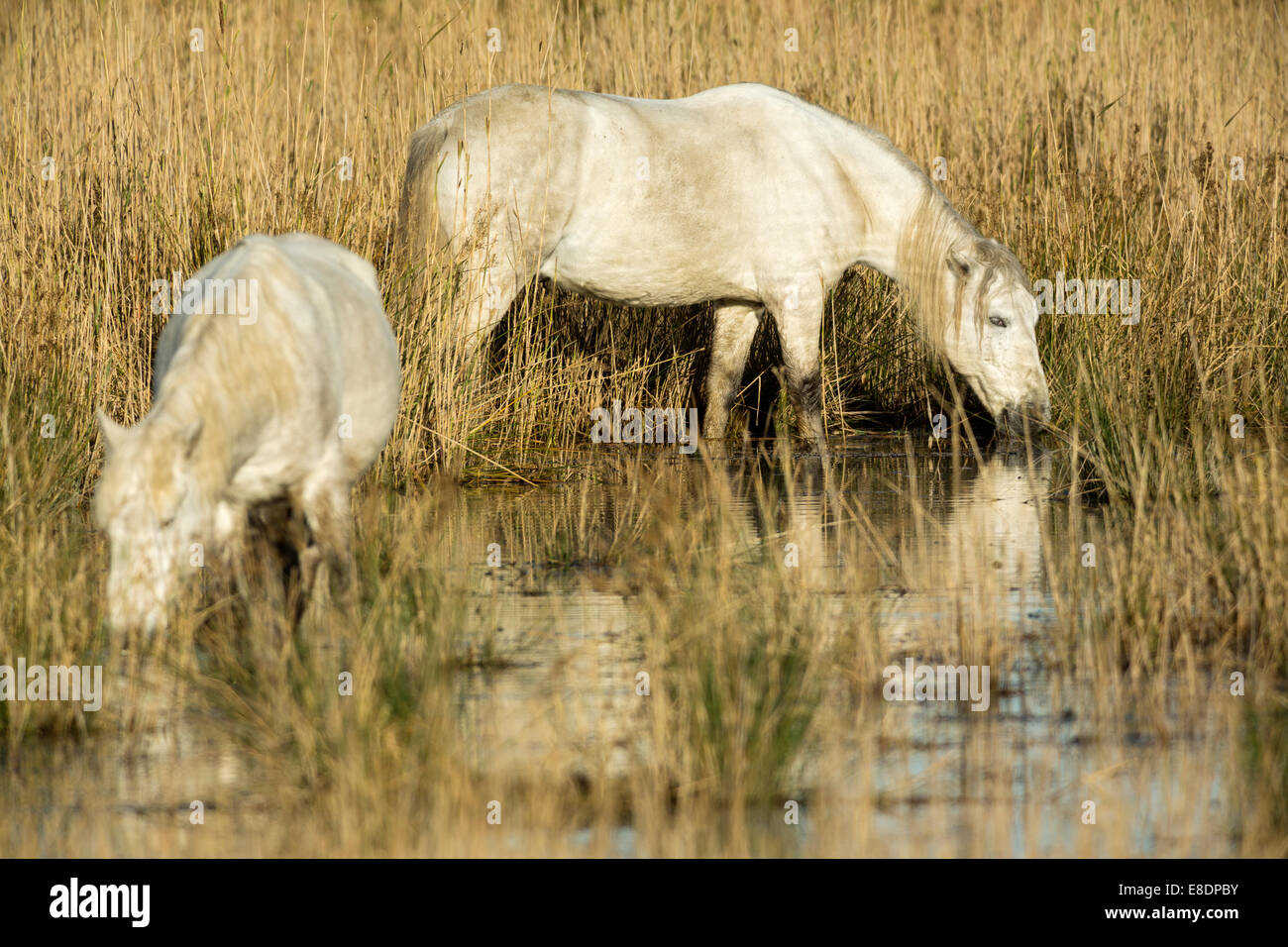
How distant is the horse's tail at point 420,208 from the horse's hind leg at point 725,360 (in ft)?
5.50

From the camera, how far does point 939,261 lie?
7324 millimetres

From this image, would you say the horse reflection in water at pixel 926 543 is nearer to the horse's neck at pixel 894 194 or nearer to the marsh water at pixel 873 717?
the marsh water at pixel 873 717

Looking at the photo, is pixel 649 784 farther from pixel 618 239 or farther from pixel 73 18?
pixel 73 18

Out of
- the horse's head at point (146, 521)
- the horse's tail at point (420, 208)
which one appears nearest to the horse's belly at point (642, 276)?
the horse's tail at point (420, 208)

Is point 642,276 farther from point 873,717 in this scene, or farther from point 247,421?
point 873,717

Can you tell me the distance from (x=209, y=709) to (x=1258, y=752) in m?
2.23

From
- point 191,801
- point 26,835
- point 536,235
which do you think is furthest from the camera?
point 536,235

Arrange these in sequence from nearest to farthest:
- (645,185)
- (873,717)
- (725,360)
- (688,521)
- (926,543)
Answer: (873,717) → (926,543) → (688,521) → (645,185) → (725,360)

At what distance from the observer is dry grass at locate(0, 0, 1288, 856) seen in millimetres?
3146

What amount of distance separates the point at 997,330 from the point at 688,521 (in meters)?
2.48

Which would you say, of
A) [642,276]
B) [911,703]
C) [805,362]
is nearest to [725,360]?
[805,362]

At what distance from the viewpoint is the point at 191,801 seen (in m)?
3.18

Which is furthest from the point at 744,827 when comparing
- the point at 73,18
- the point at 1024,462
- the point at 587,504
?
the point at 73,18

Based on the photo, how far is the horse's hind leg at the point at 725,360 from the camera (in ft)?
25.1
